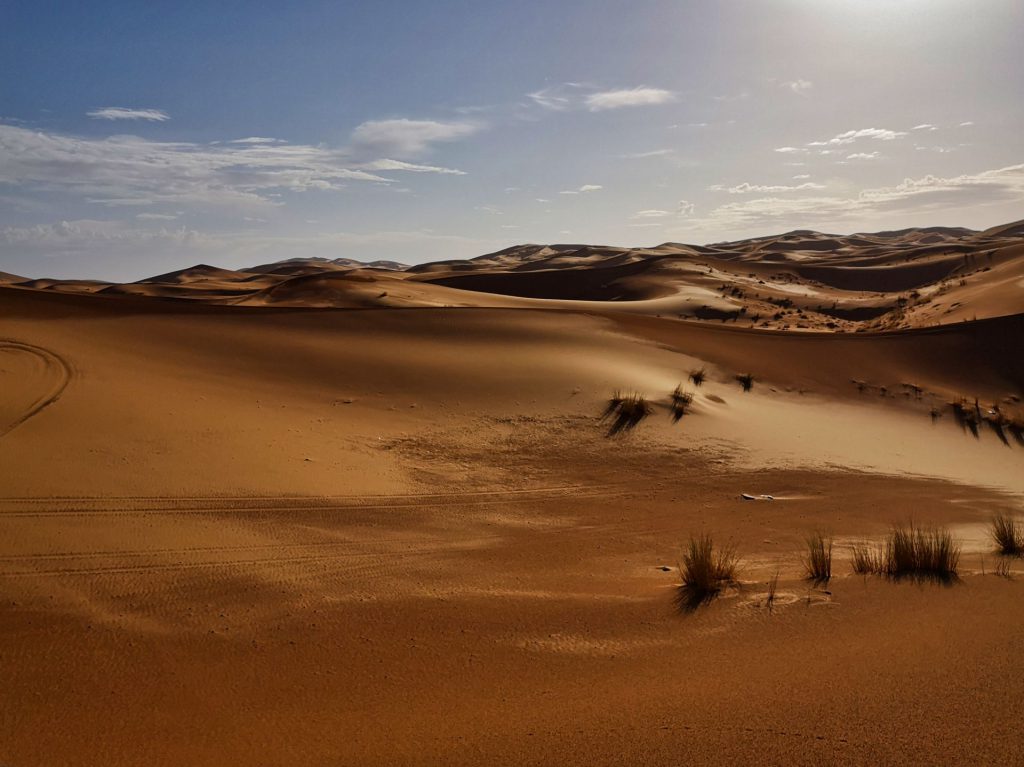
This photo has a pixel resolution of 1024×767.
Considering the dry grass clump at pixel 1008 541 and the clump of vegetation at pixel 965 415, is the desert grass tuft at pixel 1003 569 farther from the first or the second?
the clump of vegetation at pixel 965 415

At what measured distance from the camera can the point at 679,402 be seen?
11875mm

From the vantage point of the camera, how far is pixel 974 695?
3.11 meters

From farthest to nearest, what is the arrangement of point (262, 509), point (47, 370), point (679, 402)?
1. point (679, 402)
2. point (47, 370)
3. point (262, 509)

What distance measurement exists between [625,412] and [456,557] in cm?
601

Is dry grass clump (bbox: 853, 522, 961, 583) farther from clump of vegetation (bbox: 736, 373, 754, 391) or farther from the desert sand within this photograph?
clump of vegetation (bbox: 736, 373, 754, 391)

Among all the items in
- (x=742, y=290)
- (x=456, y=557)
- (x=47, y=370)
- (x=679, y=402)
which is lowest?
(x=456, y=557)

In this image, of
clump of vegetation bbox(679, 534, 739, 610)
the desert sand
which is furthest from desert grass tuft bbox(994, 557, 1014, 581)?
clump of vegetation bbox(679, 534, 739, 610)

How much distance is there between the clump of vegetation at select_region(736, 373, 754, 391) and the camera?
1464 centimetres

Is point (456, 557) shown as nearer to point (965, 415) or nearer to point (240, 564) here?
point (240, 564)

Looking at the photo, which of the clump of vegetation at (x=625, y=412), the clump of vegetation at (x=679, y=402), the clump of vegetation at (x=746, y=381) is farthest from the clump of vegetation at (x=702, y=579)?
the clump of vegetation at (x=746, y=381)

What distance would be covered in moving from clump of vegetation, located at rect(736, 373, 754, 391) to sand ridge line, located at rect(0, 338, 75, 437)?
39.4ft

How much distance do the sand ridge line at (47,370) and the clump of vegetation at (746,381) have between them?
11998 millimetres

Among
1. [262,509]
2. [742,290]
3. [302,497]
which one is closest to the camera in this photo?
[262,509]

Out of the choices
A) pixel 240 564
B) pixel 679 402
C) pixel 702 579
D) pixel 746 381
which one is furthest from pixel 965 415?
pixel 240 564
